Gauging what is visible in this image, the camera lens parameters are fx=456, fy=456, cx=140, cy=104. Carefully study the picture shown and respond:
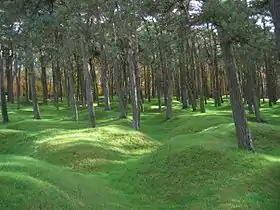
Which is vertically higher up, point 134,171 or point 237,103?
point 237,103

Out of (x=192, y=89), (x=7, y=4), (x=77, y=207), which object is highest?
(x=7, y=4)

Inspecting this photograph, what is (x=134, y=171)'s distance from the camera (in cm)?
1950

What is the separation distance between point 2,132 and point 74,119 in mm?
13163

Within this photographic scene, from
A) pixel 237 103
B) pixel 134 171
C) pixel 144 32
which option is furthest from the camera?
→ pixel 144 32

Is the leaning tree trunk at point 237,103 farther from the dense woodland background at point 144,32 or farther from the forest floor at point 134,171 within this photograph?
the forest floor at point 134,171

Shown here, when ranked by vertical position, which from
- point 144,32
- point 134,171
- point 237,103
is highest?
point 144,32

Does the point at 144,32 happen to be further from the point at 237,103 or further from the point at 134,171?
the point at 134,171

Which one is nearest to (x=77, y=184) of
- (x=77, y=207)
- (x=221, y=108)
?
(x=77, y=207)

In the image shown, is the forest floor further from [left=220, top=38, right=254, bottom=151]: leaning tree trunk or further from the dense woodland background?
the dense woodland background

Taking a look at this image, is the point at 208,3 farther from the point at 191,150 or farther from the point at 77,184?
the point at 77,184

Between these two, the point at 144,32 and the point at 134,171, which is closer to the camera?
the point at 134,171

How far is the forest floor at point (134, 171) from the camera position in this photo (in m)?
13.9

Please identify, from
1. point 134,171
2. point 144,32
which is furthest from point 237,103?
point 144,32

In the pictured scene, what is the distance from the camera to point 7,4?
1706 centimetres
